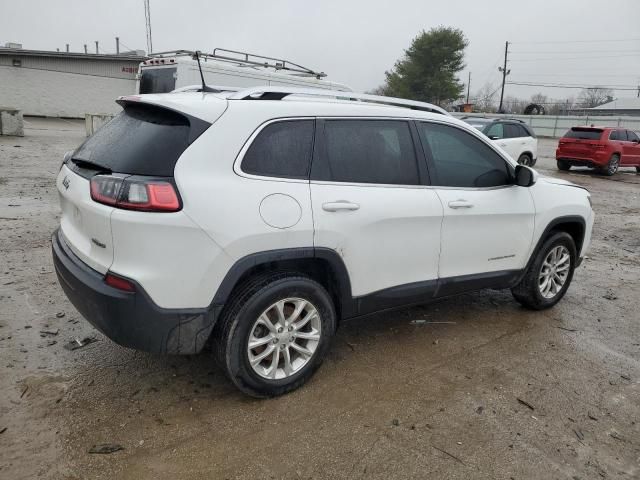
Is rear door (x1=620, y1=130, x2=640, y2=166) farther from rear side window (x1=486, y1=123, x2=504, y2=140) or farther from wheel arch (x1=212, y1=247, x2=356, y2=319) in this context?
wheel arch (x1=212, y1=247, x2=356, y2=319)

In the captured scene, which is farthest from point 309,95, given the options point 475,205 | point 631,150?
point 631,150

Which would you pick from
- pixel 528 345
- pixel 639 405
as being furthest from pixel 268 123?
pixel 639 405

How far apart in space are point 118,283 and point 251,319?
735mm

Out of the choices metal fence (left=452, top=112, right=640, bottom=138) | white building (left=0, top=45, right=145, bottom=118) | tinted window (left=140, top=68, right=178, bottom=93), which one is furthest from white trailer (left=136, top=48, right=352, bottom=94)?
metal fence (left=452, top=112, right=640, bottom=138)

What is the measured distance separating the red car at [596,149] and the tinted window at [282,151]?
17.0 metres

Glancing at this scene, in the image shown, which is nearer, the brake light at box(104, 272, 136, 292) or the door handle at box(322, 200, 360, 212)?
the brake light at box(104, 272, 136, 292)

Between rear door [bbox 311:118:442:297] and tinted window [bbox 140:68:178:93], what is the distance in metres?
8.08

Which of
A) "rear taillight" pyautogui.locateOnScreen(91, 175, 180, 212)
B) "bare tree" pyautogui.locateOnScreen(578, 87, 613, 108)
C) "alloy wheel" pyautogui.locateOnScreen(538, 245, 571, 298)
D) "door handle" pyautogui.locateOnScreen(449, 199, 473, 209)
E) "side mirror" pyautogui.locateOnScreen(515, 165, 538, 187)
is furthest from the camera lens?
"bare tree" pyautogui.locateOnScreen(578, 87, 613, 108)

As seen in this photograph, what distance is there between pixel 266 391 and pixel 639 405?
239 cm

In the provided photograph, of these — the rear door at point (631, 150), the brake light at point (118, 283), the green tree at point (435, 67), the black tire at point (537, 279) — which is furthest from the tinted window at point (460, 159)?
the green tree at point (435, 67)

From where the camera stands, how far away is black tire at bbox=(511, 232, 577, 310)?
456 cm

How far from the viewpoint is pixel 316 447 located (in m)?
2.75

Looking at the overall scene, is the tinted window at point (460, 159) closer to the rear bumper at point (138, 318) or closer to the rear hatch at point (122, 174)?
the rear hatch at point (122, 174)

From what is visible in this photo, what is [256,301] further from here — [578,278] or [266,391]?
[578,278]
